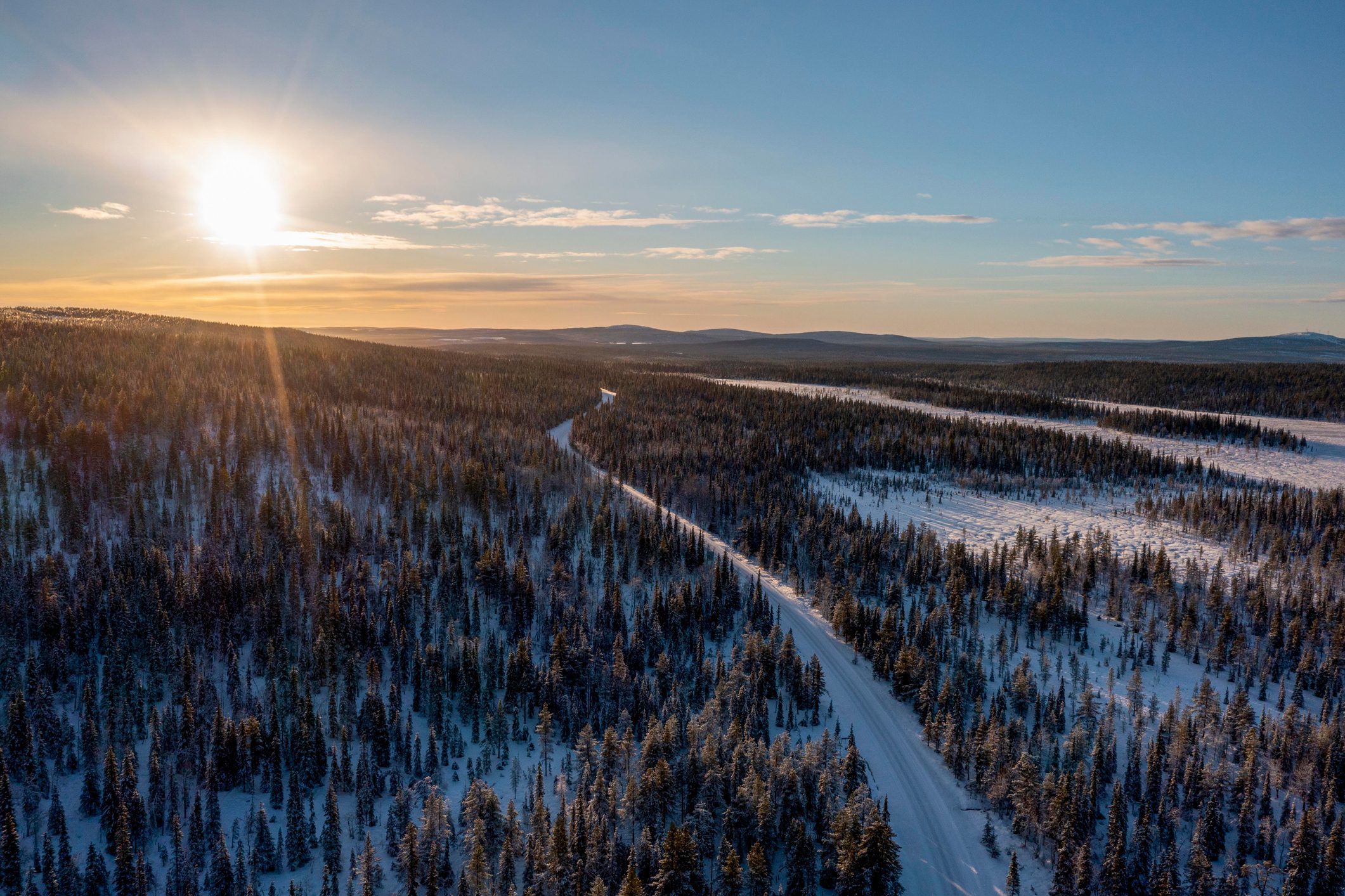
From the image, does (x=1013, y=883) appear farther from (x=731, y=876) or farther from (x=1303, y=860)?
(x=731, y=876)

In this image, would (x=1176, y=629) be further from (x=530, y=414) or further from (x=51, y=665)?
(x=530, y=414)

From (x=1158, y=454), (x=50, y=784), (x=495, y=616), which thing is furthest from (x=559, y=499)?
(x=1158, y=454)

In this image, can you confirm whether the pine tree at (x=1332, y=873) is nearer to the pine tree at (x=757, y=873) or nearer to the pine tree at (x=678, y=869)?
the pine tree at (x=757, y=873)

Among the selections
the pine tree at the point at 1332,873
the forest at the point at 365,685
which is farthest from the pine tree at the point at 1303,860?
the forest at the point at 365,685

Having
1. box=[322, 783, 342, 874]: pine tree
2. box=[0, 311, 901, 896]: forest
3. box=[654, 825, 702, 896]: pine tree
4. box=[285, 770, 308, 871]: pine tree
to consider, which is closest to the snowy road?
box=[0, 311, 901, 896]: forest

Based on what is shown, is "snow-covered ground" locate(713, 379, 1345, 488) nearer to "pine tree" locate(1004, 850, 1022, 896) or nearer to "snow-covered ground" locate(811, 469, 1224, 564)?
"snow-covered ground" locate(811, 469, 1224, 564)

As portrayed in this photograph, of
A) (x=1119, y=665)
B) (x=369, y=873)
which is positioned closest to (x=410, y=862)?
(x=369, y=873)
